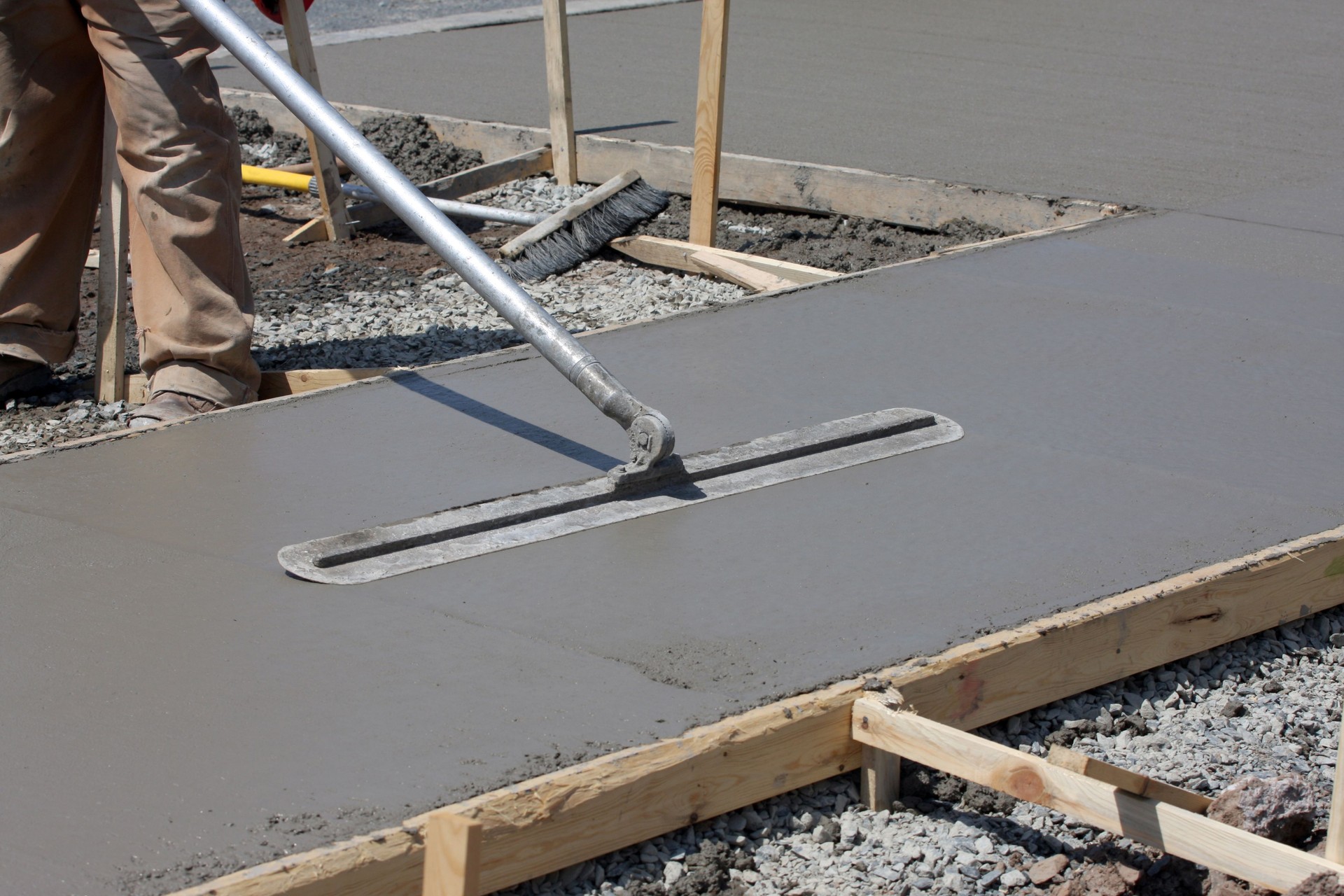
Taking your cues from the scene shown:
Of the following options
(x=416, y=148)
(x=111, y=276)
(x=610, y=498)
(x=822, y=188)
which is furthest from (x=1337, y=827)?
(x=416, y=148)

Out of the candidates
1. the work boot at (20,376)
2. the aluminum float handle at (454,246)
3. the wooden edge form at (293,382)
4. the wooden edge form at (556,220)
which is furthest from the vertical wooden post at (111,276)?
the wooden edge form at (556,220)

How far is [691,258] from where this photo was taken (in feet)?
18.9

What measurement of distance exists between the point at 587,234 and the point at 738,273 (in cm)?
82

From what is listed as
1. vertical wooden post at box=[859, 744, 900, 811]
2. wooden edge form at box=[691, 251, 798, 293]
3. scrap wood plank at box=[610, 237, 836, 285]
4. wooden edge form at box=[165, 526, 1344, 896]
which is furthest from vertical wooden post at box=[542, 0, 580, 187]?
vertical wooden post at box=[859, 744, 900, 811]

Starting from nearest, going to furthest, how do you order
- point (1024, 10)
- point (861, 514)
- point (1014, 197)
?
1. point (861, 514)
2. point (1014, 197)
3. point (1024, 10)

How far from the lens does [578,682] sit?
2477mm

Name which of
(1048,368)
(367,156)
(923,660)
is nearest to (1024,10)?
(1048,368)

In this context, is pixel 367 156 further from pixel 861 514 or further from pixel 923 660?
pixel 923 660

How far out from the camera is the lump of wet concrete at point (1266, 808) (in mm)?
2262

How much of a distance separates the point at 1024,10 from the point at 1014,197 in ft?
18.5

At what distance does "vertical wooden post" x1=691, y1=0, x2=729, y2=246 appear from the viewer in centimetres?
523

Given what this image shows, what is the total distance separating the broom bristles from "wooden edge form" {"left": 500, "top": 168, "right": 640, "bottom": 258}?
2 centimetres

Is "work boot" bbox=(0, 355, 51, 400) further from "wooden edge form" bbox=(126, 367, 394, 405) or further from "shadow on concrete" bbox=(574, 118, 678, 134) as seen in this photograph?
"shadow on concrete" bbox=(574, 118, 678, 134)

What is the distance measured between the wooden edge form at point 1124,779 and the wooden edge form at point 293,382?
9.02 feet
